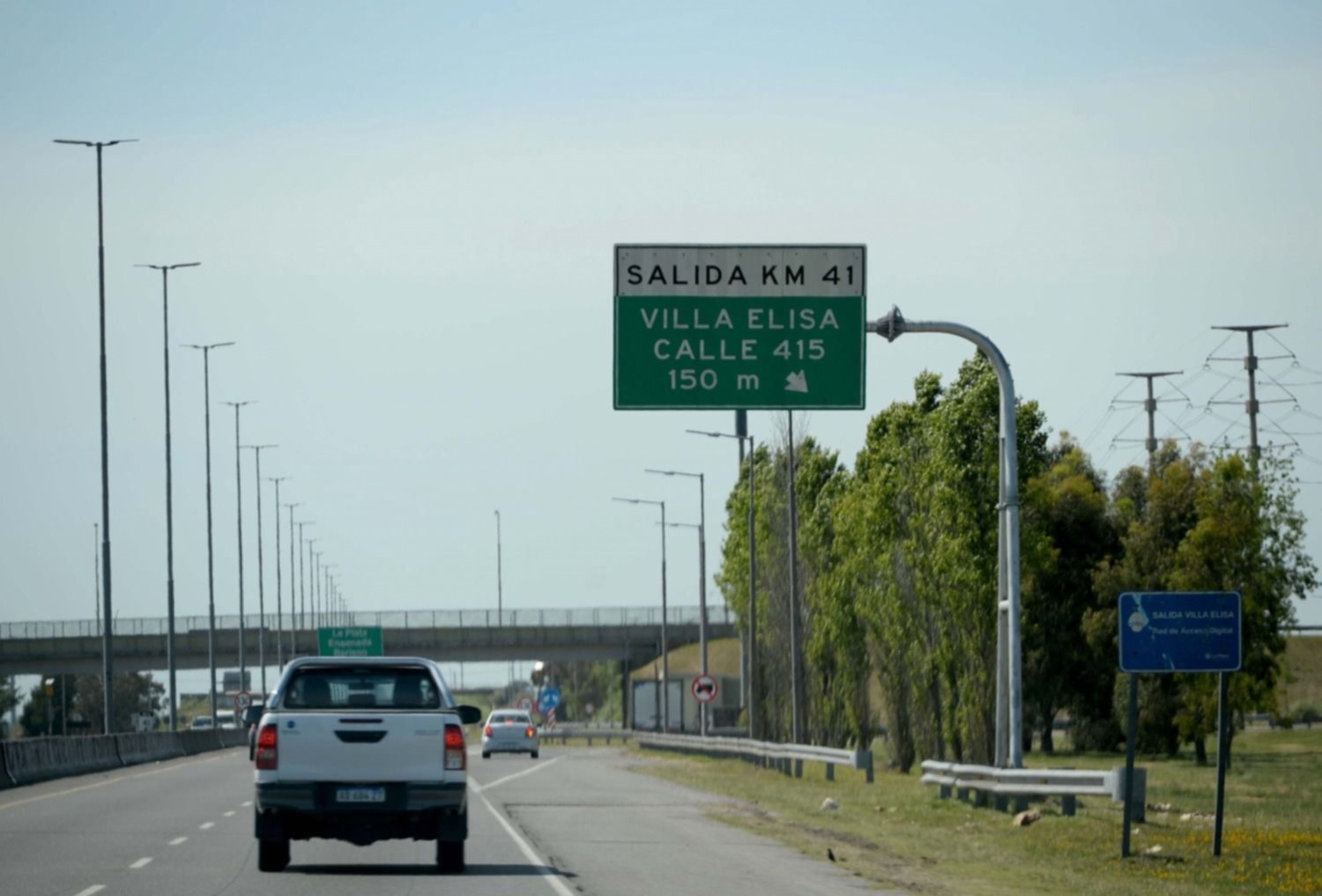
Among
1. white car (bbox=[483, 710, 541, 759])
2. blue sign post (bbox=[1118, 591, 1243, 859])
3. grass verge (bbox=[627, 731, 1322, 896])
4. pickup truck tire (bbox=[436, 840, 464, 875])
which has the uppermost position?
blue sign post (bbox=[1118, 591, 1243, 859])

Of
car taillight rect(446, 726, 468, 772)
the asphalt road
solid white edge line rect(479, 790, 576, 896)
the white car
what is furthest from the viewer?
the white car

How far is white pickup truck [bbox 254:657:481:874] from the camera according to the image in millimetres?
23062

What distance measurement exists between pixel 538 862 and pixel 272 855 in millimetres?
3129

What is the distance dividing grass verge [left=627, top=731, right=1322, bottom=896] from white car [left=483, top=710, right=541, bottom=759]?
71.1 feet

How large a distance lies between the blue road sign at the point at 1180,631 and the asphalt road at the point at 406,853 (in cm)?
400

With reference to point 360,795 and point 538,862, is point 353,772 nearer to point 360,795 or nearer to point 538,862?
point 360,795

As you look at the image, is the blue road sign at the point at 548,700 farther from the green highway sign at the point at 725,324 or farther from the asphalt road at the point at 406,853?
the green highway sign at the point at 725,324

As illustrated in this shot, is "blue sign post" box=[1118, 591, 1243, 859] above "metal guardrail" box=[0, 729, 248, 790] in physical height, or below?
above

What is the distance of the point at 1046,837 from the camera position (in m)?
30.5

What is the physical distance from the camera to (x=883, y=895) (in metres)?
22.1

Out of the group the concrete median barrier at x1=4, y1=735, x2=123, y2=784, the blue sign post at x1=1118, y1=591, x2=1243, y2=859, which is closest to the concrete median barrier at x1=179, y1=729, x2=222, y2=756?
the concrete median barrier at x1=4, y1=735, x2=123, y2=784

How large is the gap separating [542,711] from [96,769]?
176 ft

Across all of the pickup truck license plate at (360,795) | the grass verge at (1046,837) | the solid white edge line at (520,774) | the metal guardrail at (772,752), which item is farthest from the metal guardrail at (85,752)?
the pickup truck license plate at (360,795)

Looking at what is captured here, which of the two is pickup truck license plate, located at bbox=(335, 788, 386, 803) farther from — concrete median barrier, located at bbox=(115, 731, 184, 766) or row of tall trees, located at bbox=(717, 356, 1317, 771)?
concrete median barrier, located at bbox=(115, 731, 184, 766)
